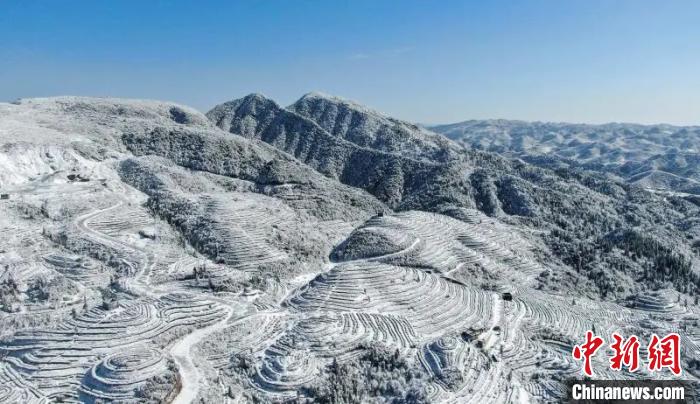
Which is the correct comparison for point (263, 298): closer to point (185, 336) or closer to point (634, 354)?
point (185, 336)

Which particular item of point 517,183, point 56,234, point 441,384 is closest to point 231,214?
point 56,234

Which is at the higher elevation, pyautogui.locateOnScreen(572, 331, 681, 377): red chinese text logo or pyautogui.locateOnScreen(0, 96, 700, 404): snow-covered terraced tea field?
pyautogui.locateOnScreen(0, 96, 700, 404): snow-covered terraced tea field

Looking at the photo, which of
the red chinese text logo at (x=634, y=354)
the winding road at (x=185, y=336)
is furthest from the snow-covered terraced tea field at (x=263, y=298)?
the red chinese text logo at (x=634, y=354)

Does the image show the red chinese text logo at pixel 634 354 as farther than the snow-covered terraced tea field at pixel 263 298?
Yes

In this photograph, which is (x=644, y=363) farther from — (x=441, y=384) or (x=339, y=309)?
(x=339, y=309)

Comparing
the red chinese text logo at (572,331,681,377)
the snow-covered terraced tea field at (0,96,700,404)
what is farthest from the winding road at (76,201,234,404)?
the red chinese text logo at (572,331,681,377)

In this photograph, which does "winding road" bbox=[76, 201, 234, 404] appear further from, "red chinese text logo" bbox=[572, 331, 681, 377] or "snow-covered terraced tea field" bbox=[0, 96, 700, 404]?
"red chinese text logo" bbox=[572, 331, 681, 377]

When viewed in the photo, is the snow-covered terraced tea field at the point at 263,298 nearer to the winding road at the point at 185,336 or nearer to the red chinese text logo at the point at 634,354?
the winding road at the point at 185,336

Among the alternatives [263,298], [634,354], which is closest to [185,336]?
[263,298]
